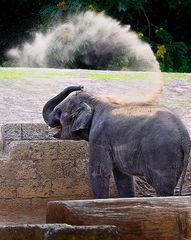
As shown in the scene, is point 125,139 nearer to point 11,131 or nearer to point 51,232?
point 11,131

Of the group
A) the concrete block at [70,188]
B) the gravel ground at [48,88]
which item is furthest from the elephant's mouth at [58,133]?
the gravel ground at [48,88]

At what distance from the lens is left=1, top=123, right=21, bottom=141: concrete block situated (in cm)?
947

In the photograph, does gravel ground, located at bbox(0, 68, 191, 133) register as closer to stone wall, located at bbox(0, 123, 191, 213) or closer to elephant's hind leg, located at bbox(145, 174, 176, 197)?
stone wall, located at bbox(0, 123, 191, 213)

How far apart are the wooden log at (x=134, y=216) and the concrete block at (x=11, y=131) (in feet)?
13.2

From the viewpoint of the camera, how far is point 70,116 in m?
8.32

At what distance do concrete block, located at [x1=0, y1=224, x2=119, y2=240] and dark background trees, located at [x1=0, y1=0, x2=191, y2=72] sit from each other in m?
14.9

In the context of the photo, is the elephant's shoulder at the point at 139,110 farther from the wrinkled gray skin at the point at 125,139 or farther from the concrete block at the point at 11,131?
the concrete block at the point at 11,131

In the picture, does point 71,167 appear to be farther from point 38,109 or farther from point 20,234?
point 20,234

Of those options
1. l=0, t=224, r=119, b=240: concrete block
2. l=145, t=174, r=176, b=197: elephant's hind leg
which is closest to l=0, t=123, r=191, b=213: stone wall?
l=145, t=174, r=176, b=197: elephant's hind leg

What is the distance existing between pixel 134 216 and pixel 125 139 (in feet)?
7.14

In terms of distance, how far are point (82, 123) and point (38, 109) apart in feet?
11.5

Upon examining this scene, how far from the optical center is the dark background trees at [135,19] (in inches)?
829

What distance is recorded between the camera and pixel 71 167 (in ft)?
30.2

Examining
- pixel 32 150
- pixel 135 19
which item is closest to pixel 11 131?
pixel 32 150
